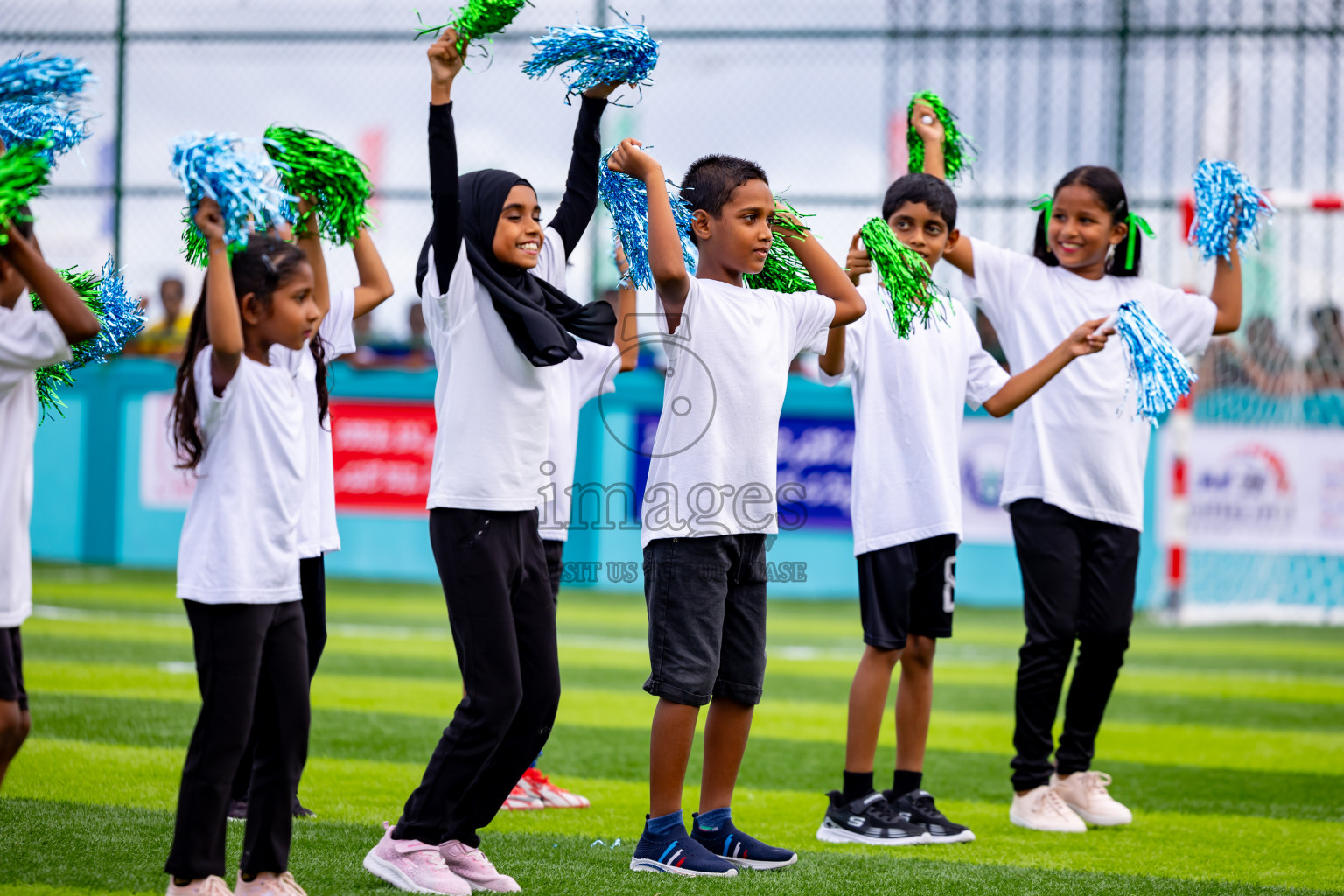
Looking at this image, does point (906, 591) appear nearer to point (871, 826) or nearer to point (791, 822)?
point (871, 826)

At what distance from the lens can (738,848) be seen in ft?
11.6

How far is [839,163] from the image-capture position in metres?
11.2

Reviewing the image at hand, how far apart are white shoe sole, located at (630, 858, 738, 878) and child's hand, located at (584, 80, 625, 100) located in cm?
194

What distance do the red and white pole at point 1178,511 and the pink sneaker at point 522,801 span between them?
22.4ft

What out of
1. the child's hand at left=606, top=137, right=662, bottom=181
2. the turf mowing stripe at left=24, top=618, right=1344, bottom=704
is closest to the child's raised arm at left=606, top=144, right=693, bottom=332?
the child's hand at left=606, top=137, right=662, bottom=181

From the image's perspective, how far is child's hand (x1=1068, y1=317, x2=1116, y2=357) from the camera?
12.9 ft

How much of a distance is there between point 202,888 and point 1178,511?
871 cm

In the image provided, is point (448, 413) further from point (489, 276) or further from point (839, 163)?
point (839, 163)

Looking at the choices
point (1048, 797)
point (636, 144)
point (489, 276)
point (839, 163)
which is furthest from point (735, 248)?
point (839, 163)

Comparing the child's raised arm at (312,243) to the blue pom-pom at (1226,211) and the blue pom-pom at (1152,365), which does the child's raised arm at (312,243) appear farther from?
the blue pom-pom at (1226,211)

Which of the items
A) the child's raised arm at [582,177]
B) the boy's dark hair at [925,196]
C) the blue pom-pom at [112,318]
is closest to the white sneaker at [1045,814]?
the boy's dark hair at [925,196]

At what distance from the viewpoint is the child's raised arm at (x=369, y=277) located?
3.62 m

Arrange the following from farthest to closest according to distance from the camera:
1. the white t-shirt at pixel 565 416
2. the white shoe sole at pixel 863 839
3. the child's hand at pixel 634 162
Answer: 1. the white t-shirt at pixel 565 416
2. the white shoe sole at pixel 863 839
3. the child's hand at pixel 634 162

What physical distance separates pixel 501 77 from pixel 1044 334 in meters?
8.23
